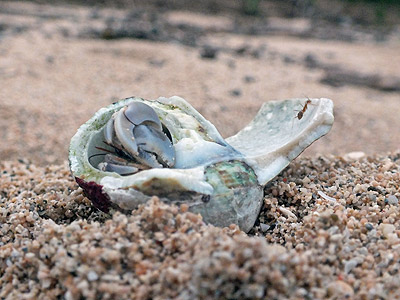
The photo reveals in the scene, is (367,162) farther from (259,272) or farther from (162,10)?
(162,10)

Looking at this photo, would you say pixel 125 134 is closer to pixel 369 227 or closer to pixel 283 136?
pixel 283 136

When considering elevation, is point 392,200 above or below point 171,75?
above

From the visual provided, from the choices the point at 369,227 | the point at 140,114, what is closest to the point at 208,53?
the point at 140,114

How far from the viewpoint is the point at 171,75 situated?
19.0ft

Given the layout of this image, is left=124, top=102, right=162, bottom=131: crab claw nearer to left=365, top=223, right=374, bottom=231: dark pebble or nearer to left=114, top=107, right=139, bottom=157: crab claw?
left=114, top=107, right=139, bottom=157: crab claw

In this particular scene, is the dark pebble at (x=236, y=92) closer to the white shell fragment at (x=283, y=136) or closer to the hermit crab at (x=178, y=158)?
the white shell fragment at (x=283, y=136)

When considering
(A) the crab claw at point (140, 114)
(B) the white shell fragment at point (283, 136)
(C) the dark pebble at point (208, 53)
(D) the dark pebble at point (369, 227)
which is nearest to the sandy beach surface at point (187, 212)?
(D) the dark pebble at point (369, 227)

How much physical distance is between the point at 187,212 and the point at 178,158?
14.7 inches

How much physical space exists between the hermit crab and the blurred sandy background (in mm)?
1957

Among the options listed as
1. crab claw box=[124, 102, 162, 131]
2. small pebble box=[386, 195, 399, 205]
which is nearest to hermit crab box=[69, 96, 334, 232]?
crab claw box=[124, 102, 162, 131]

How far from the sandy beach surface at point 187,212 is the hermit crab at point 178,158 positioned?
0.31 feet

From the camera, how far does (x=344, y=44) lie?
10539mm

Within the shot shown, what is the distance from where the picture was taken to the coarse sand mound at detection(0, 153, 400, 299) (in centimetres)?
131

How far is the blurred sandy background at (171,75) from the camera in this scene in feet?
14.9
